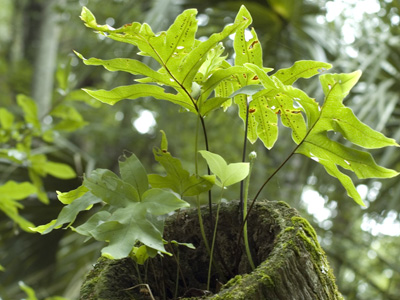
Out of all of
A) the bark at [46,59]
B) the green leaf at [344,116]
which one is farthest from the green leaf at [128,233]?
the bark at [46,59]

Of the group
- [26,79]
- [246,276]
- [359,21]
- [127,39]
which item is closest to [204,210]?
[246,276]

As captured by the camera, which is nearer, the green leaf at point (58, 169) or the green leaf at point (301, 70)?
the green leaf at point (301, 70)

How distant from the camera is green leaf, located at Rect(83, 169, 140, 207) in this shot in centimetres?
81

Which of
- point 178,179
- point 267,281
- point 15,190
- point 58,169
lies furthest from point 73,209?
point 58,169

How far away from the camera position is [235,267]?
0.98 metres

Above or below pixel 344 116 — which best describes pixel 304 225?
below

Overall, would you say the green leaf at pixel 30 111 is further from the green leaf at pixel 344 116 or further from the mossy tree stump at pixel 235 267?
the green leaf at pixel 344 116

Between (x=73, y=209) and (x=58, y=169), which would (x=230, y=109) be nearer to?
(x=58, y=169)

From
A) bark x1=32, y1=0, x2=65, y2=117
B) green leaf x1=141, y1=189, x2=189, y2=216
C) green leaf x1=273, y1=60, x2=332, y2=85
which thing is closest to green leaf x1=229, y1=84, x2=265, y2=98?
green leaf x1=273, y1=60, x2=332, y2=85

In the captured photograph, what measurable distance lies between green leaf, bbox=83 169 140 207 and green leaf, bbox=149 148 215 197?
8 cm

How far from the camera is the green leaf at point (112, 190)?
81 centimetres

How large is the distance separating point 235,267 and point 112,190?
31 cm

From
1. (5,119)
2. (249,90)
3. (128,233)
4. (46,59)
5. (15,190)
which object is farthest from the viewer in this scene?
(46,59)

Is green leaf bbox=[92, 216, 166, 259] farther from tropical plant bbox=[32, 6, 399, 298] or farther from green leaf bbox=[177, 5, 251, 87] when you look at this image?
green leaf bbox=[177, 5, 251, 87]
